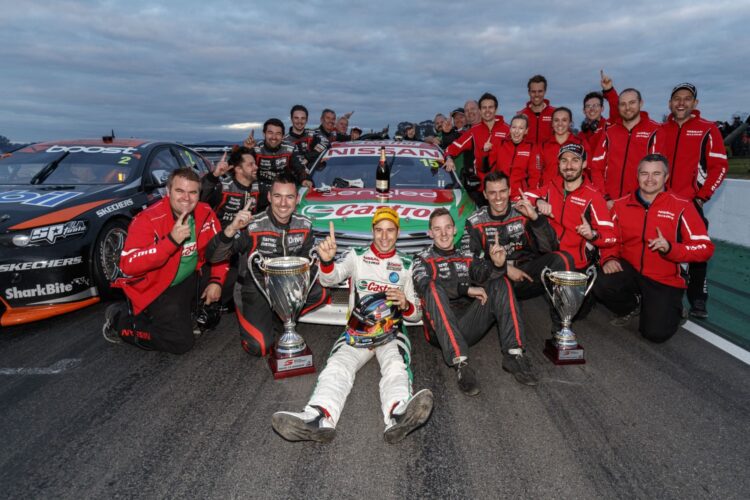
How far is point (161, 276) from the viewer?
12.4 ft

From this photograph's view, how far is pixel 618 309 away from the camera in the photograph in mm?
4438

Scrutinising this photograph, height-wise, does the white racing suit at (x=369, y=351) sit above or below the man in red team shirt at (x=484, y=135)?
below

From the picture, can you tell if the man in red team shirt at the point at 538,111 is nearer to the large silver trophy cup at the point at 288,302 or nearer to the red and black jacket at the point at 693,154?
the red and black jacket at the point at 693,154

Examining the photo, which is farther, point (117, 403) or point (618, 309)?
point (618, 309)

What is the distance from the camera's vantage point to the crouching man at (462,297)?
3.28 meters

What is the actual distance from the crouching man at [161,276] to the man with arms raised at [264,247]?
0.33 metres

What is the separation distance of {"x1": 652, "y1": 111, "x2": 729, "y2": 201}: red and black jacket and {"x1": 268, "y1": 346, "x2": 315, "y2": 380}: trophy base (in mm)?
4107

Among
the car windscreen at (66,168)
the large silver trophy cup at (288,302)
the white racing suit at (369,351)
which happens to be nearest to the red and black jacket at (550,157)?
the white racing suit at (369,351)

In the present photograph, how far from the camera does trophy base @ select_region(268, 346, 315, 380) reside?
3291 millimetres

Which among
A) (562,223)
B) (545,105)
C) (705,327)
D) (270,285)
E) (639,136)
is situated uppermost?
(545,105)

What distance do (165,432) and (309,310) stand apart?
4.55 feet

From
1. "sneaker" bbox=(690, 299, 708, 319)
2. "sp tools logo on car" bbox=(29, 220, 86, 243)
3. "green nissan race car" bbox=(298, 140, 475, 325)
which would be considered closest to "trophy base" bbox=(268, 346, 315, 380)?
"green nissan race car" bbox=(298, 140, 475, 325)

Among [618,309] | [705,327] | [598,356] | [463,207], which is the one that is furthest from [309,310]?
[705,327]

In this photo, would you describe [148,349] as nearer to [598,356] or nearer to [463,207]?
[463,207]
